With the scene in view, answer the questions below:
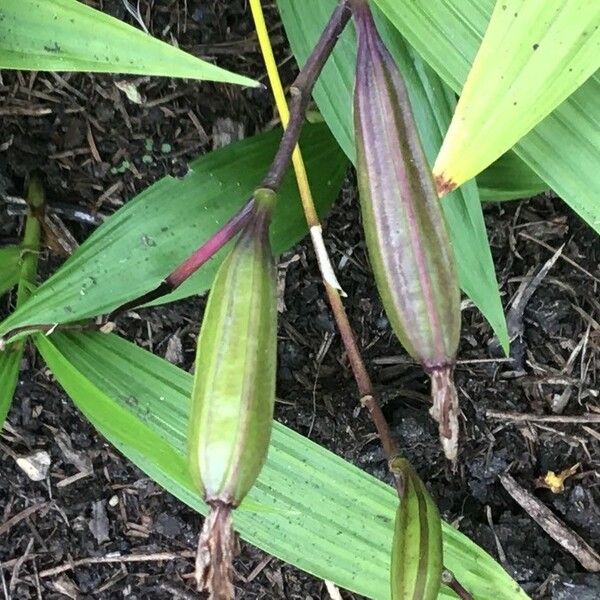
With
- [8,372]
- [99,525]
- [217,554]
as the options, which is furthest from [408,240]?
[99,525]

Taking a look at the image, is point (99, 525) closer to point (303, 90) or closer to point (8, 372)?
point (8, 372)

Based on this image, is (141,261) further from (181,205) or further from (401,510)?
(401,510)

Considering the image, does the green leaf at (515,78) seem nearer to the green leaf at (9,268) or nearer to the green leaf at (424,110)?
the green leaf at (424,110)

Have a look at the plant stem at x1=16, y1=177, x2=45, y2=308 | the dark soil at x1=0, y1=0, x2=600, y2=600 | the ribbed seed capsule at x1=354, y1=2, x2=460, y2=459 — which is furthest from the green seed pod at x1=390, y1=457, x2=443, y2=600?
the plant stem at x1=16, y1=177, x2=45, y2=308

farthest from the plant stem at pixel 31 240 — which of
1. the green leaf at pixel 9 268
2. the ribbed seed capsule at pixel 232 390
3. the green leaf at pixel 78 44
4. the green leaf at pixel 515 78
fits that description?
the green leaf at pixel 515 78

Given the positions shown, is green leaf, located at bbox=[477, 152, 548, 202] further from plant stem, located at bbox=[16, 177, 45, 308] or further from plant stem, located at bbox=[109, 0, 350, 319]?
plant stem, located at bbox=[16, 177, 45, 308]
